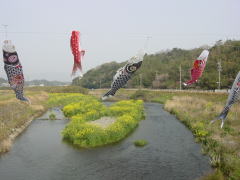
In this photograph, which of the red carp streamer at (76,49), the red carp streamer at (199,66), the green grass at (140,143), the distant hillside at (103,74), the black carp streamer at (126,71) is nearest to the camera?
the black carp streamer at (126,71)

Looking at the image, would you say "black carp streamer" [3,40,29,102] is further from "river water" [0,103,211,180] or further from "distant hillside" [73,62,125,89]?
"river water" [0,103,211,180]

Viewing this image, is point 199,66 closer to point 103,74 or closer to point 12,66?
point 103,74

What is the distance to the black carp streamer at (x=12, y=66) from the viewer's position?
316 inches

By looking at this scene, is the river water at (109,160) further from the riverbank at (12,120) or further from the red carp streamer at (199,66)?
the red carp streamer at (199,66)

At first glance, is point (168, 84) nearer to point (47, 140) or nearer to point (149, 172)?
point (47, 140)

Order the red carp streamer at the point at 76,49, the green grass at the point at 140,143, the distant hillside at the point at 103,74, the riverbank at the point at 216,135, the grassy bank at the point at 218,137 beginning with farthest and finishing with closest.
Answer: the green grass at the point at 140,143 < the distant hillside at the point at 103,74 < the grassy bank at the point at 218,137 < the riverbank at the point at 216,135 < the red carp streamer at the point at 76,49

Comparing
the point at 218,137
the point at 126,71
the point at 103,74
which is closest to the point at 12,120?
the point at 103,74

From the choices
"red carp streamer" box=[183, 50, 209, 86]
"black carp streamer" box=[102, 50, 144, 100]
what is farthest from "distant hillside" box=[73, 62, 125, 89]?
"black carp streamer" box=[102, 50, 144, 100]

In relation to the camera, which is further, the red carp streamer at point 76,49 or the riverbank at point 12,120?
the riverbank at point 12,120

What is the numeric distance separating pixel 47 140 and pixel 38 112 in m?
14.9

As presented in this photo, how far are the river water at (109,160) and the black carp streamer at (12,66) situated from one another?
7.20 m

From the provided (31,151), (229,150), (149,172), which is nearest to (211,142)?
(229,150)

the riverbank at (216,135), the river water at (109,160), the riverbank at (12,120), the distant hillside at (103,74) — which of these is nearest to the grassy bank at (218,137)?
the riverbank at (216,135)

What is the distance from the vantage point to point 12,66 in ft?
27.1
